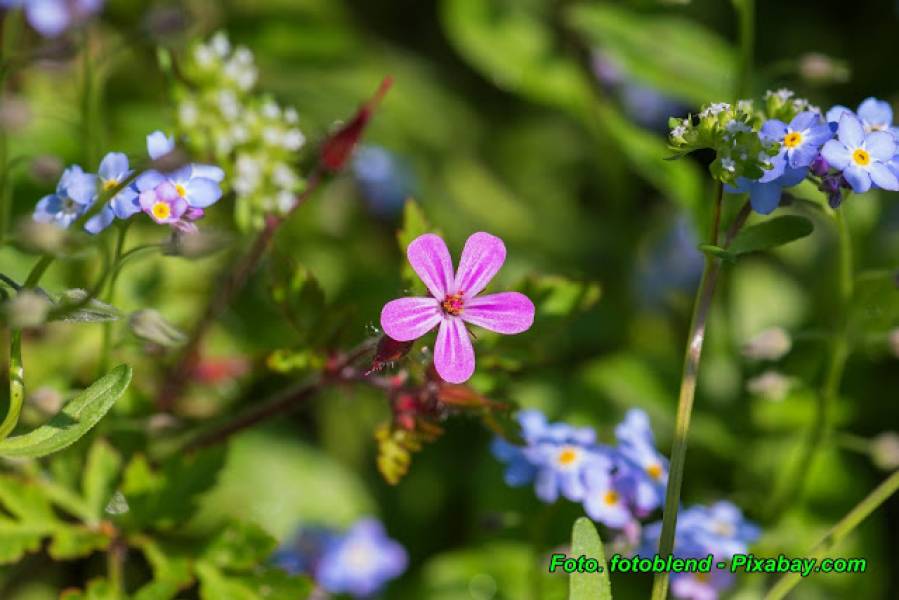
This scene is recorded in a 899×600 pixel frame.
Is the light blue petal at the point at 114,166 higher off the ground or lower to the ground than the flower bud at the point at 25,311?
higher

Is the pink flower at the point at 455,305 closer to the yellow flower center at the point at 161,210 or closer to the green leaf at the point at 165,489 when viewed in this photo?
the yellow flower center at the point at 161,210

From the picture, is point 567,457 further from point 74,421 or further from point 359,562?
point 74,421

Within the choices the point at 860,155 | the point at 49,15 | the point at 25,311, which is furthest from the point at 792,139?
the point at 49,15

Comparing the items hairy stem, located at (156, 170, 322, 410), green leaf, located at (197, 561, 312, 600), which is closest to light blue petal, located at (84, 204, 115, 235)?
hairy stem, located at (156, 170, 322, 410)

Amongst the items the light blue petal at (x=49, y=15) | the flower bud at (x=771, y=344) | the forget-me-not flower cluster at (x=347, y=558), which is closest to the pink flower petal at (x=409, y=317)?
the flower bud at (x=771, y=344)

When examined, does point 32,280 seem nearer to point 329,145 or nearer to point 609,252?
point 329,145

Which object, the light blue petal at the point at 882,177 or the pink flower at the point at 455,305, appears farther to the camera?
the light blue petal at the point at 882,177

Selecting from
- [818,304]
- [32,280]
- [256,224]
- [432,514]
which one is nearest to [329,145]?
[256,224]
